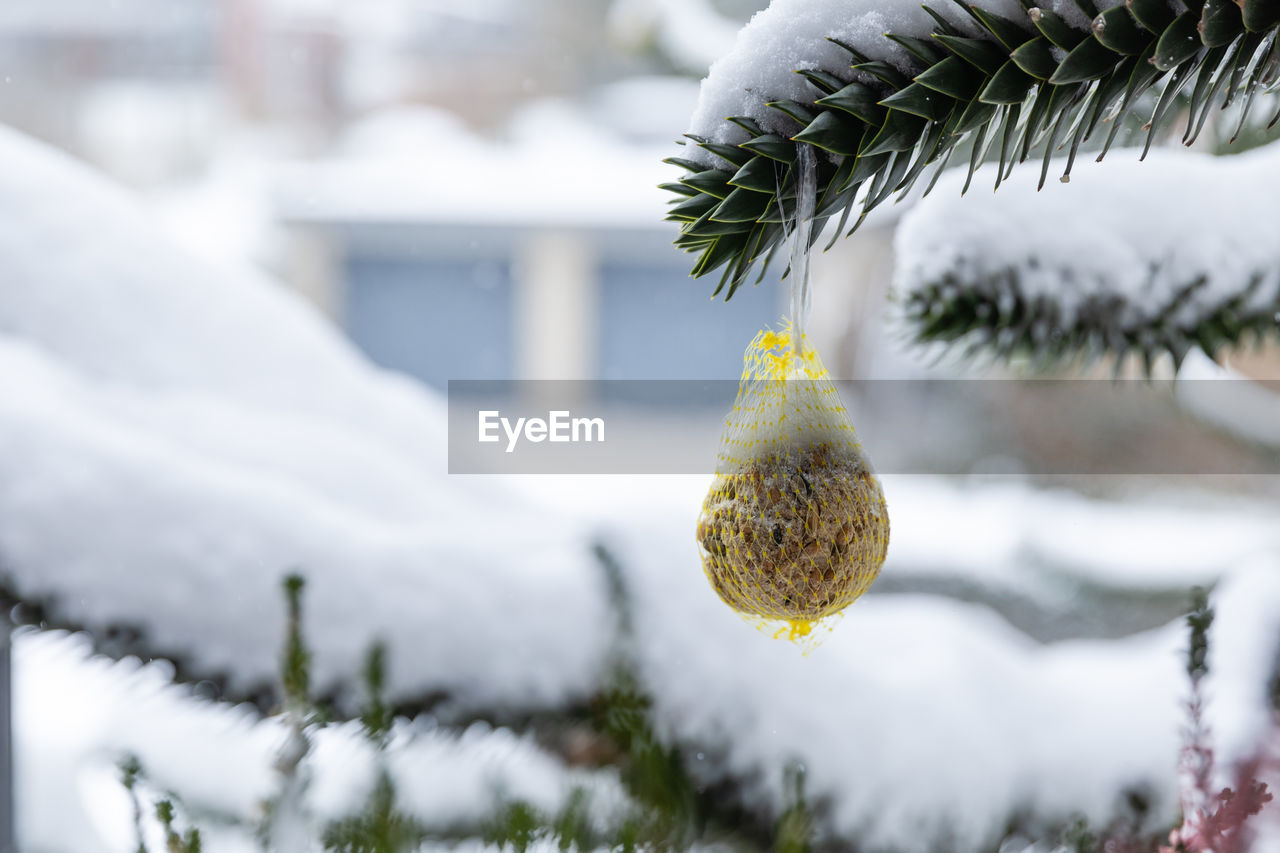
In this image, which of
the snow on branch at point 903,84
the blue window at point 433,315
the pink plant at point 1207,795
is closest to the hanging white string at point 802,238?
the snow on branch at point 903,84

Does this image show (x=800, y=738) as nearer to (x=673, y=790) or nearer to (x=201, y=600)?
(x=673, y=790)

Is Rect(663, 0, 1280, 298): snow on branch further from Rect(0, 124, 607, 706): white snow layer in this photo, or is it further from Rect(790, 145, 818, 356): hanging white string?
Rect(0, 124, 607, 706): white snow layer

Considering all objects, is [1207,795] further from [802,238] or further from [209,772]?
[209,772]

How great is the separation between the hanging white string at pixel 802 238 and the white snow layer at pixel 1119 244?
A: 0.18 m

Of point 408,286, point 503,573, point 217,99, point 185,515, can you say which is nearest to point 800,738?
point 503,573

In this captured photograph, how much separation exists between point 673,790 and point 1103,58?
60 centimetres

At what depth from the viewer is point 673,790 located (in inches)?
28.0

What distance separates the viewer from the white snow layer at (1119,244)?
0.53m

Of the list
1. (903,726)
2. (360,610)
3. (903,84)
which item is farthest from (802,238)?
(903,726)

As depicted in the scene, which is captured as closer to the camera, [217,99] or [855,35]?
[855,35]

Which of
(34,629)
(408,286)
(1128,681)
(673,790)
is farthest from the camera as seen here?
(408,286)

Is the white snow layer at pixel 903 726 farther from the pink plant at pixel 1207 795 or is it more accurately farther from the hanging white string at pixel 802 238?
the hanging white string at pixel 802 238

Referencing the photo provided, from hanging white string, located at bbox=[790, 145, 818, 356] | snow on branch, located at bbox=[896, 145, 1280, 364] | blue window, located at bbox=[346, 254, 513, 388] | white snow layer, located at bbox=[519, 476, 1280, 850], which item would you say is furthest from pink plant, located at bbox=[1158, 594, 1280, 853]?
blue window, located at bbox=[346, 254, 513, 388]

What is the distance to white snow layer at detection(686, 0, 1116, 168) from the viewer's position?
32 centimetres
